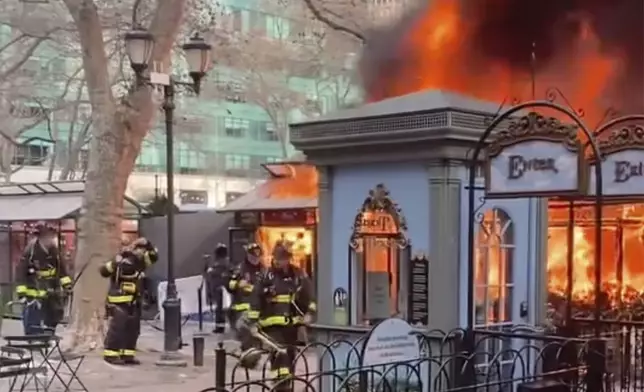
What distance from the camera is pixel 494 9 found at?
42.9ft

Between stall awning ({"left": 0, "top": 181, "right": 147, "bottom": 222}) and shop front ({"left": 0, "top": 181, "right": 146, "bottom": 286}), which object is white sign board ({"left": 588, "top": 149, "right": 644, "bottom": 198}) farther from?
shop front ({"left": 0, "top": 181, "right": 146, "bottom": 286})

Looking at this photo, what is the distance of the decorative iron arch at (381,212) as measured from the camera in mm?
9242

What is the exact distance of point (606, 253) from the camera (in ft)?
48.0

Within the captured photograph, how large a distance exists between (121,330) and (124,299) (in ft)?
1.39

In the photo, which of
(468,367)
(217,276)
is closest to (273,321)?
(468,367)

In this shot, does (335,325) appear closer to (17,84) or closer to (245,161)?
(17,84)

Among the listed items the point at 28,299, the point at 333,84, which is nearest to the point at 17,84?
the point at 333,84

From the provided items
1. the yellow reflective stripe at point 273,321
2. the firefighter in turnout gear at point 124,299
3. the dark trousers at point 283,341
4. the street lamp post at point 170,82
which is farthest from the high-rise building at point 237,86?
the yellow reflective stripe at point 273,321

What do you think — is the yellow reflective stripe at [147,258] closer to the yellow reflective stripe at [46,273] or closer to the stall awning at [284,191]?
the yellow reflective stripe at [46,273]

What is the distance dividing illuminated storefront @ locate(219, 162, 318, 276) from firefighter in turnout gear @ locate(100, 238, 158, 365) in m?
6.28

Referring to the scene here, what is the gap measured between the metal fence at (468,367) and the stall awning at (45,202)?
11367 mm

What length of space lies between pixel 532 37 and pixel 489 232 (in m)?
4.91

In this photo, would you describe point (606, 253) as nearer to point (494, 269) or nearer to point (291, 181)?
point (494, 269)

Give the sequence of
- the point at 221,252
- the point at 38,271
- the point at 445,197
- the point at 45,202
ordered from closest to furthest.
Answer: the point at 445,197 → the point at 38,271 → the point at 221,252 → the point at 45,202
